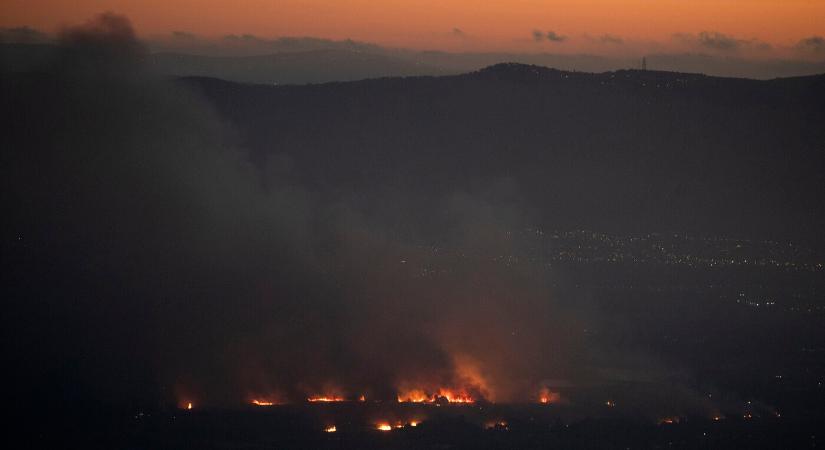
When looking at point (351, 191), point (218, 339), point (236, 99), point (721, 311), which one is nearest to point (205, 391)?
point (218, 339)

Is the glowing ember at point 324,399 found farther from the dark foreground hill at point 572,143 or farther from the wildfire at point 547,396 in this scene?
the dark foreground hill at point 572,143

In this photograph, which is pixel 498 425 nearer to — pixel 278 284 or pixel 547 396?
pixel 547 396

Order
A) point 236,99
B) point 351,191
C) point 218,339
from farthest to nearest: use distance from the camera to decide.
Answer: point 236,99, point 351,191, point 218,339

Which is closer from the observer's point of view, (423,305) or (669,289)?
(423,305)

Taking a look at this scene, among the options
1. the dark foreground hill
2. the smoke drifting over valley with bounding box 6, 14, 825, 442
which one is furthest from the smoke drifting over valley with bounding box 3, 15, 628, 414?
the dark foreground hill

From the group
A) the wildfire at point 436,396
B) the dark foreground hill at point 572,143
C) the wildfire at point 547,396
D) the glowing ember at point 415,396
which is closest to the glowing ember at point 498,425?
the wildfire at point 436,396

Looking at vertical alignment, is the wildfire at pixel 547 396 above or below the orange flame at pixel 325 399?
below

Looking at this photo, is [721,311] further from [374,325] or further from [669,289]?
[374,325]

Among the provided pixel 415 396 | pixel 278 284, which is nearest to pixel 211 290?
pixel 278 284
